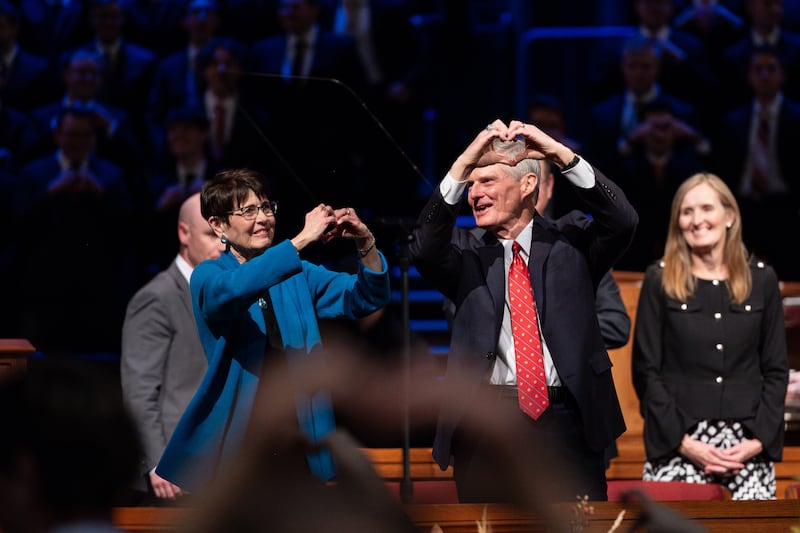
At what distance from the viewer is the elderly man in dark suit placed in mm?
3373

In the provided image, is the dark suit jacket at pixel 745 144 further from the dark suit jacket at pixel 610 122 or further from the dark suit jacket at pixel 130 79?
the dark suit jacket at pixel 130 79

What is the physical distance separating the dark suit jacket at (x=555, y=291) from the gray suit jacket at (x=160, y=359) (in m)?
1.15

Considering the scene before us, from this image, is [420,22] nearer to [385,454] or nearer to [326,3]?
[326,3]

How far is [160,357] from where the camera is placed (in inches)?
170

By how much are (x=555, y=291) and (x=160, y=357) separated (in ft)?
4.91

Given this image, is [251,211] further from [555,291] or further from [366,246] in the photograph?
[555,291]

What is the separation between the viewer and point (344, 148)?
4.35 m

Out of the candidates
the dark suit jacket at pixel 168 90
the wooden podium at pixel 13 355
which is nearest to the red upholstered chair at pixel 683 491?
the wooden podium at pixel 13 355

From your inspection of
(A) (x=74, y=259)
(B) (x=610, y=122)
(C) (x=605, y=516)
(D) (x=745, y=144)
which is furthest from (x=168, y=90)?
(C) (x=605, y=516)

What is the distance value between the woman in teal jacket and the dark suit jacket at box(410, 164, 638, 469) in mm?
248

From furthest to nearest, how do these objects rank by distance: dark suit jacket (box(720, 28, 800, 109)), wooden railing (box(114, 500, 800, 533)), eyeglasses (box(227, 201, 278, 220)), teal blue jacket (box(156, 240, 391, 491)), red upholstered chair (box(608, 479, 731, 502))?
1. dark suit jacket (box(720, 28, 800, 109))
2. red upholstered chair (box(608, 479, 731, 502))
3. eyeglasses (box(227, 201, 278, 220))
4. teal blue jacket (box(156, 240, 391, 491))
5. wooden railing (box(114, 500, 800, 533))

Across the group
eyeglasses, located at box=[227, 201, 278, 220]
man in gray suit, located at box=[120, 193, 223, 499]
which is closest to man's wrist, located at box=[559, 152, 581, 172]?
eyeglasses, located at box=[227, 201, 278, 220]

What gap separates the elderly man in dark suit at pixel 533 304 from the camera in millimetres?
3373

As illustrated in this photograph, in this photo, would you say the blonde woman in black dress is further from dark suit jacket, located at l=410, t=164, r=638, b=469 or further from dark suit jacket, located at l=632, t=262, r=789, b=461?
dark suit jacket, located at l=410, t=164, r=638, b=469
